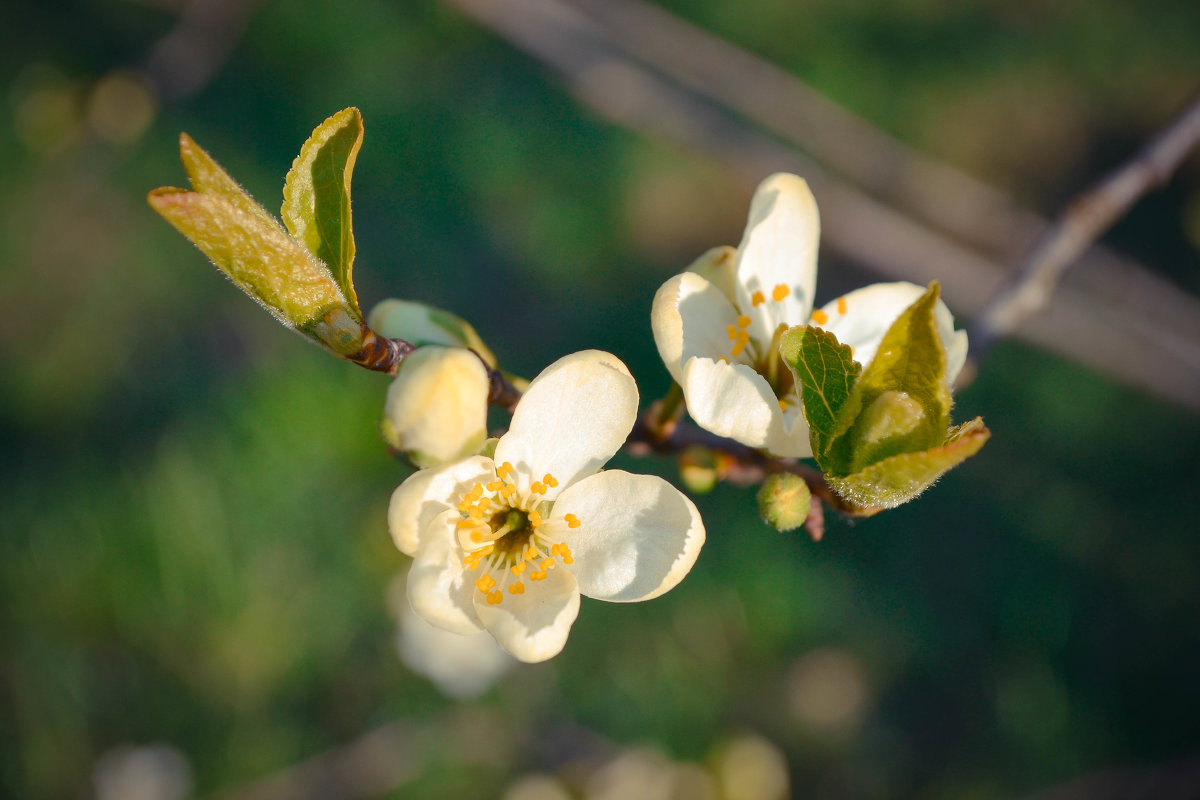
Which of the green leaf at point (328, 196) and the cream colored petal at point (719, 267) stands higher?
the cream colored petal at point (719, 267)

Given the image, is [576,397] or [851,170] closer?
[576,397]

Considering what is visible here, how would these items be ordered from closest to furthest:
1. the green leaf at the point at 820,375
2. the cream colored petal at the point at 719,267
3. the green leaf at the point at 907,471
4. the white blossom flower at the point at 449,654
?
the green leaf at the point at 907,471
the green leaf at the point at 820,375
the cream colored petal at the point at 719,267
the white blossom flower at the point at 449,654

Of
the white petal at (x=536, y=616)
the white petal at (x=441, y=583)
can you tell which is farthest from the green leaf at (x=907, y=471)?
the white petal at (x=441, y=583)

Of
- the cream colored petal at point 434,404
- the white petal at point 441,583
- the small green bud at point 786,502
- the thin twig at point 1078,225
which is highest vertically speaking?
the thin twig at point 1078,225

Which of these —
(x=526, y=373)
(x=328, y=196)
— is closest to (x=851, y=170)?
(x=526, y=373)

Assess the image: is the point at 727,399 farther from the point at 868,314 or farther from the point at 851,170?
the point at 851,170

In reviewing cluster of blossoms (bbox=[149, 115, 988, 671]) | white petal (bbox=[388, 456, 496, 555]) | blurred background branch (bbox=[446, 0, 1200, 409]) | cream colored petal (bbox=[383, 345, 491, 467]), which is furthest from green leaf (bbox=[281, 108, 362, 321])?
blurred background branch (bbox=[446, 0, 1200, 409])

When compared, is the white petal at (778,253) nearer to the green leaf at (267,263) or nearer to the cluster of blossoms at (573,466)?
the cluster of blossoms at (573,466)
